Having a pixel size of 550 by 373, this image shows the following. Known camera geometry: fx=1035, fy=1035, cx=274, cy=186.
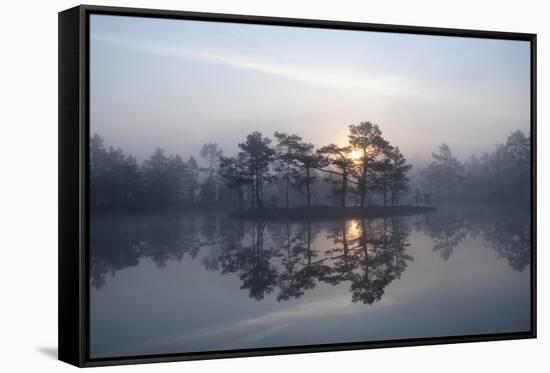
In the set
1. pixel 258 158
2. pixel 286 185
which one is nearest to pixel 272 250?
pixel 286 185

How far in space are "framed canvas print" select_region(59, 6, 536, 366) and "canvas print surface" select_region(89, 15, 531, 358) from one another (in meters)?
0.01

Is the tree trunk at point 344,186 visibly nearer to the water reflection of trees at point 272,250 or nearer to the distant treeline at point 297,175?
the distant treeline at point 297,175

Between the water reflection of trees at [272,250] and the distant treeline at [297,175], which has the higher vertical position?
the distant treeline at [297,175]

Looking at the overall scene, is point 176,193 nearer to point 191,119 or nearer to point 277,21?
point 191,119

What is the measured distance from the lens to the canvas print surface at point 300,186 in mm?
7684

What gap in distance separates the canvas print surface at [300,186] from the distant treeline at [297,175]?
0.01 metres

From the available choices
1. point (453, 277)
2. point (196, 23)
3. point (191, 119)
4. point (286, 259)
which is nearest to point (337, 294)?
point (286, 259)

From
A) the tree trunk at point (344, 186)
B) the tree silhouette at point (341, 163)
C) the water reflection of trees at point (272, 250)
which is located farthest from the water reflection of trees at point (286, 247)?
the tree silhouette at point (341, 163)

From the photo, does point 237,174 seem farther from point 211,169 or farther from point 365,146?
point 365,146

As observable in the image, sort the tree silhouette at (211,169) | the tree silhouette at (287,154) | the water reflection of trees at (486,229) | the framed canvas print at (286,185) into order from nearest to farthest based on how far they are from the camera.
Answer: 1. the framed canvas print at (286,185)
2. the tree silhouette at (211,169)
3. the tree silhouette at (287,154)
4. the water reflection of trees at (486,229)

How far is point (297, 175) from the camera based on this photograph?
26.8 ft

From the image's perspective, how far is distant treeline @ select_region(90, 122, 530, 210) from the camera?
7.68 metres

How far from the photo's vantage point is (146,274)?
773cm

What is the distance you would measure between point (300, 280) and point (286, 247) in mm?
284
